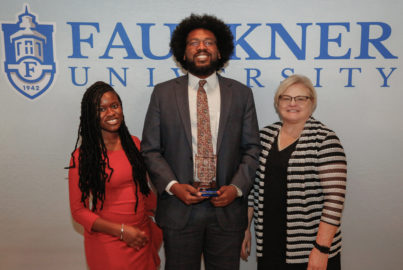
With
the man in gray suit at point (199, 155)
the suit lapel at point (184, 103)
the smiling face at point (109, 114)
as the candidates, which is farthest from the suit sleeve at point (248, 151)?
the smiling face at point (109, 114)

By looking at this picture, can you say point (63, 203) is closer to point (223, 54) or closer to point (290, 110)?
point (223, 54)

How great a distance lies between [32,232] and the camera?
110 inches

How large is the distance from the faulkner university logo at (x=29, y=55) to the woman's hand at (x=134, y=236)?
1.51 m

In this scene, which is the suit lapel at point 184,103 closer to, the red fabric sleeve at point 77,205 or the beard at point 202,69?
the beard at point 202,69

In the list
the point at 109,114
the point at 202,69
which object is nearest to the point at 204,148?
the point at 202,69

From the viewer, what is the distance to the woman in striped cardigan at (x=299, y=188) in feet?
6.09

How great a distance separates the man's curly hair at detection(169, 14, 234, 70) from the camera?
2102 millimetres

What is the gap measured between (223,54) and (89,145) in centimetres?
111

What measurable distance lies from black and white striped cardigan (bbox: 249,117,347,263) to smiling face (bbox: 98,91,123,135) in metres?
0.96

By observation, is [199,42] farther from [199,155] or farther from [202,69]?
[199,155]

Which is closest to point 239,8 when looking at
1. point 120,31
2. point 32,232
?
point 120,31

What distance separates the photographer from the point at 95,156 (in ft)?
5.98

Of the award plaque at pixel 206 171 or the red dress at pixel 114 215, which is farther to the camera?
the award plaque at pixel 206 171

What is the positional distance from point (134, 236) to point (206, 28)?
1411 millimetres
